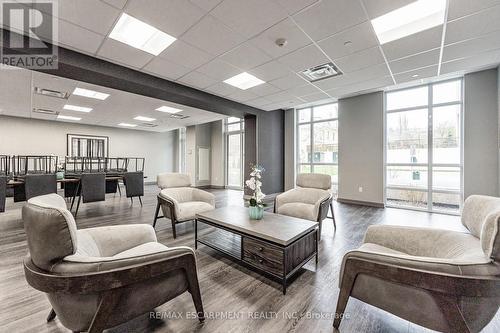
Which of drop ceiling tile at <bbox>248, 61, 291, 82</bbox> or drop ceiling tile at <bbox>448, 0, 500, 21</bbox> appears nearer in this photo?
drop ceiling tile at <bbox>448, 0, 500, 21</bbox>

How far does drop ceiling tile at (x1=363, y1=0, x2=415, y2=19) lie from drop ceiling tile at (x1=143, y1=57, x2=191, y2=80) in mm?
2737

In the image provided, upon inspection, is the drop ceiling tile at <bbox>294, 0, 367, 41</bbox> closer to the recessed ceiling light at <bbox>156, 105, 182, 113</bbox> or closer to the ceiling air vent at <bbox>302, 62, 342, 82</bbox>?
the ceiling air vent at <bbox>302, 62, 342, 82</bbox>

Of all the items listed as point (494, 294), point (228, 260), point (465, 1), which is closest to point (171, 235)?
point (228, 260)

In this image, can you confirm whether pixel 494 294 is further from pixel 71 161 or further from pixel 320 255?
pixel 71 161

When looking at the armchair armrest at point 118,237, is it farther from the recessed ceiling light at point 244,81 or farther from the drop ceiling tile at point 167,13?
the recessed ceiling light at point 244,81

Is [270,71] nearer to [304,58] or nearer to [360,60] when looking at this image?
[304,58]

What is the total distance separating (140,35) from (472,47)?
4733mm

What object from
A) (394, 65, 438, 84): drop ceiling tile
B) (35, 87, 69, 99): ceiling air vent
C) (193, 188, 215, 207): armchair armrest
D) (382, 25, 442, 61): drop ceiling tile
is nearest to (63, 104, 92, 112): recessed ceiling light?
(35, 87, 69, 99): ceiling air vent

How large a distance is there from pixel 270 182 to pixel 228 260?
450 cm

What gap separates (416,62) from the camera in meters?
3.42

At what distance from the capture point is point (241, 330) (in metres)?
1.44

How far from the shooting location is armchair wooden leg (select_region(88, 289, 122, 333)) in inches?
41.9

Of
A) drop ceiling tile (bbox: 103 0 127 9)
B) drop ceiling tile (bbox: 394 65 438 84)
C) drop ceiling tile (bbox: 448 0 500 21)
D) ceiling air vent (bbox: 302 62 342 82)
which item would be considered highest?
drop ceiling tile (bbox: 394 65 438 84)

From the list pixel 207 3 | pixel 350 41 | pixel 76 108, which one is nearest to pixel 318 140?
pixel 350 41
